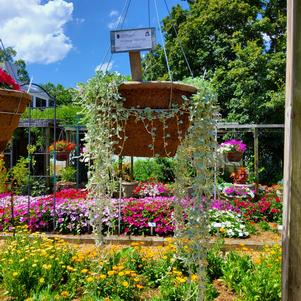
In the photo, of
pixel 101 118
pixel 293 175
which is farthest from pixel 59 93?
pixel 293 175

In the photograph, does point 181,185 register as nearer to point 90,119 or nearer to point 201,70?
point 90,119

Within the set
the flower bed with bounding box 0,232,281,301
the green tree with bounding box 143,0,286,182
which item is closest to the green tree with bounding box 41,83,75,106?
the green tree with bounding box 143,0,286,182

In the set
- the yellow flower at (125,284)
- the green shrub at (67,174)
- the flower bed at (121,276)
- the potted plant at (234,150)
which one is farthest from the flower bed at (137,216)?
the green shrub at (67,174)

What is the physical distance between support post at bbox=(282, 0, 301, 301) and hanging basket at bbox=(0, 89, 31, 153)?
1191 millimetres

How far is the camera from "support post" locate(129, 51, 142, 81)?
6.02 ft

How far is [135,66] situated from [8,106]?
24.1 inches

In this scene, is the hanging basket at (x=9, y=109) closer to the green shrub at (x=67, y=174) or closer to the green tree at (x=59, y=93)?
the green shrub at (x=67, y=174)

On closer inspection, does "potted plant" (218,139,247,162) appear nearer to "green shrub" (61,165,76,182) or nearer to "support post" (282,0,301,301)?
"green shrub" (61,165,76,182)

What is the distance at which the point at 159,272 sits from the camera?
349 cm

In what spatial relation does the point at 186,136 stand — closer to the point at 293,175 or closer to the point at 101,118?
the point at 101,118

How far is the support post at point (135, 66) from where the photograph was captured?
1.83m

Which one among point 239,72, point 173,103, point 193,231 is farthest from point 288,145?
point 239,72

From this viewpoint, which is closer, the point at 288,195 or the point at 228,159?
the point at 288,195

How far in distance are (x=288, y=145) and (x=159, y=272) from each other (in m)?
2.66
